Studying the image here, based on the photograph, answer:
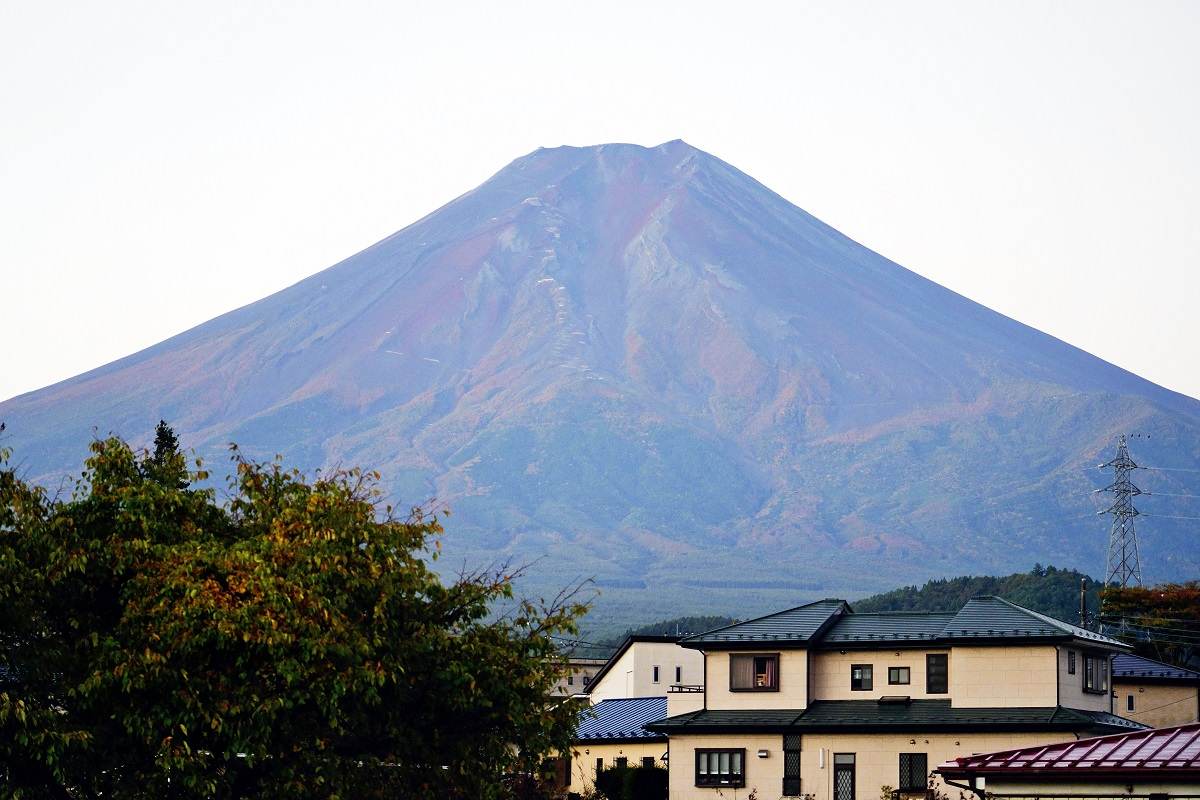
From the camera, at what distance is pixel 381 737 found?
1219 inches

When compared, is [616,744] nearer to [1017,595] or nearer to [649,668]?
[649,668]

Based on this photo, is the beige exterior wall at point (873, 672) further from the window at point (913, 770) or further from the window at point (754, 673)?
the window at point (913, 770)

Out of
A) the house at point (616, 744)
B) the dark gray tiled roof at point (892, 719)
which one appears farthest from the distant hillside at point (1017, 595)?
the dark gray tiled roof at point (892, 719)

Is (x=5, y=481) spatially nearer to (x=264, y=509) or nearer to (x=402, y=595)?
(x=264, y=509)

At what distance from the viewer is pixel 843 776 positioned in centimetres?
4944

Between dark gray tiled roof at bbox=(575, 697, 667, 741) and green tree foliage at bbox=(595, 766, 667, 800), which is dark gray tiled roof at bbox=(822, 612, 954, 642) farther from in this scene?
dark gray tiled roof at bbox=(575, 697, 667, 741)

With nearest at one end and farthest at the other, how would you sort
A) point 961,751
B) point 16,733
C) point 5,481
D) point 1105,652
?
1. point 16,733
2. point 5,481
3. point 961,751
4. point 1105,652

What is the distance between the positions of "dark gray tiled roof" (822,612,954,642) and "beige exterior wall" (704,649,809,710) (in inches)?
43.9

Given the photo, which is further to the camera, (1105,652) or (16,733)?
(1105,652)

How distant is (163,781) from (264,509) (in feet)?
16.6

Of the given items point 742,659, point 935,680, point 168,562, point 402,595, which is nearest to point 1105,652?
point 935,680

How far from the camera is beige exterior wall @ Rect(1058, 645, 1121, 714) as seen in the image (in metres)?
48.8

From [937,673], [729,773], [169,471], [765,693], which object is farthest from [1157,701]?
[169,471]

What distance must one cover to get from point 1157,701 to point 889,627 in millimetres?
11232
